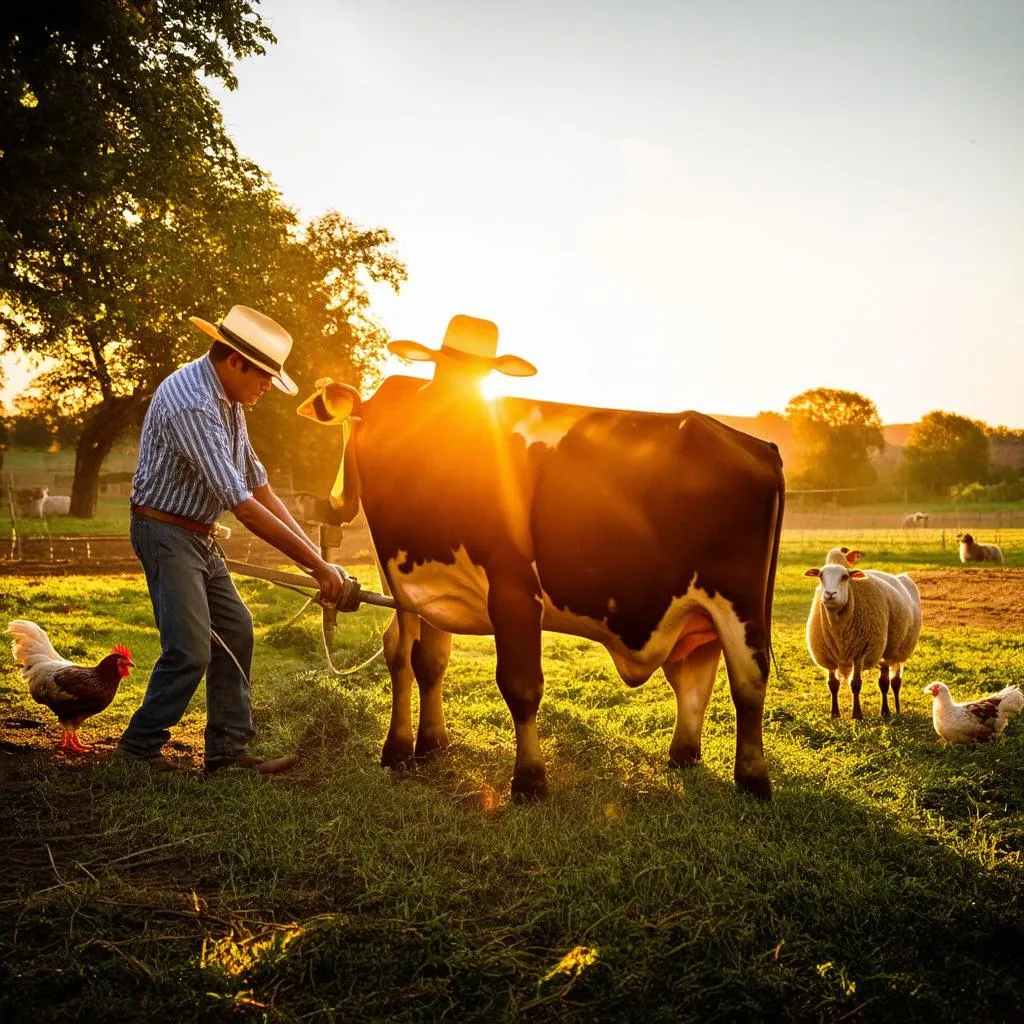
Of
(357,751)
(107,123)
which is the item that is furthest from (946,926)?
(107,123)

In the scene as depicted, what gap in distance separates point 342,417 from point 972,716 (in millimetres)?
5290

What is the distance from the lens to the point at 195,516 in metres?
5.17

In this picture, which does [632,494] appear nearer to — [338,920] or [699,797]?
[699,797]

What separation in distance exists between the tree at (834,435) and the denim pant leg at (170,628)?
85.8 metres

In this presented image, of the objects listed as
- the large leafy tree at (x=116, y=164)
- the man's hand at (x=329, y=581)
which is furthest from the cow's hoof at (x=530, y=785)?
the large leafy tree at (x=116, y=164)

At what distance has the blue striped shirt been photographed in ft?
16.2

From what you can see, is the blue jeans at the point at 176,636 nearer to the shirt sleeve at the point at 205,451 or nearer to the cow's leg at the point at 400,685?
the shirt sleeve at the point at 205,451

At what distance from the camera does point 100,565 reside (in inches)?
733

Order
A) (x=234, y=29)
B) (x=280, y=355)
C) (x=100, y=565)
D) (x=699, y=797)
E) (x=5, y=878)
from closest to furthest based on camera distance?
1. (x=5, y=878)
2. (x=699, y=797)
3. (x=280, y=355)
4. (x=234, y=29)
5. (x=100, y=565)

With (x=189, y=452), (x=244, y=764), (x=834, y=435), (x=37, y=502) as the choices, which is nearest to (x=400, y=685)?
(x=244, y=764)

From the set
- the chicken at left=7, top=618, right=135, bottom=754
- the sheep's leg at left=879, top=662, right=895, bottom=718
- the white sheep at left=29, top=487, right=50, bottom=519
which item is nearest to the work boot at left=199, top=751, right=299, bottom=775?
the chicken at left=7, top=618, right=135, bottom=754

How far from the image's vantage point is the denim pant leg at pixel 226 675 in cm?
545

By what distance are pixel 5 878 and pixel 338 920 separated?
163cm

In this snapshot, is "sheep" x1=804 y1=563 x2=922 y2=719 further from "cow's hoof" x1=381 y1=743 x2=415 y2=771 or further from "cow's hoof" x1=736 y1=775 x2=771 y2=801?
"cow's hoof" x1=381 y1=743 x2=415 y2=771
